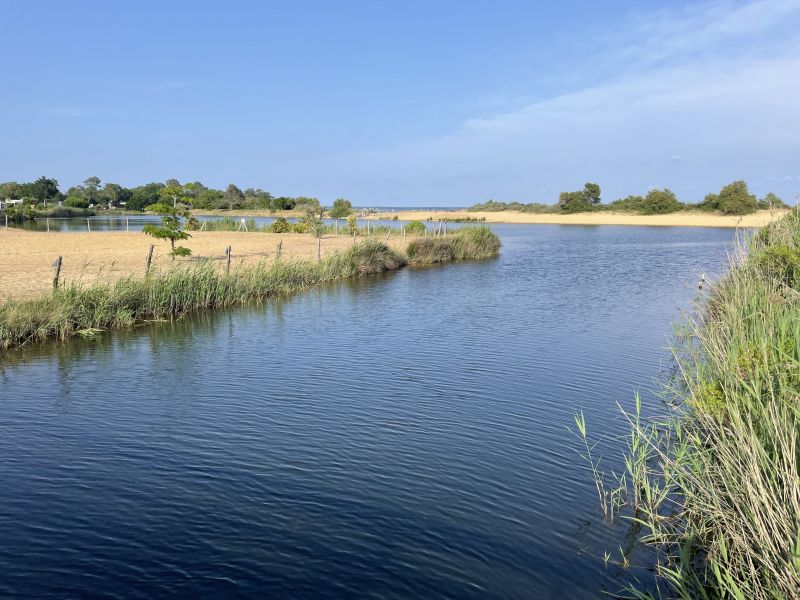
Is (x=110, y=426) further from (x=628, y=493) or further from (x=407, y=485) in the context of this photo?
(x=628, y=493)

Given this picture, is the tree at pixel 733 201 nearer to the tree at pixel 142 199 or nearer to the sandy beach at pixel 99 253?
→ the sandy beach at pixel 99 253

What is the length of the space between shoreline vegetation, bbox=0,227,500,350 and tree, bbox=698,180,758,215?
7336 cm

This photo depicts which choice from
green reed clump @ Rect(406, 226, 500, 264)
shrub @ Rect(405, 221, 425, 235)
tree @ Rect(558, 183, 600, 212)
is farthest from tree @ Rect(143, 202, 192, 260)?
tree @ Rect(558, 183, 600, 212)

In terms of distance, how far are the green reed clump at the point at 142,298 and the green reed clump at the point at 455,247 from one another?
1088 centimetres

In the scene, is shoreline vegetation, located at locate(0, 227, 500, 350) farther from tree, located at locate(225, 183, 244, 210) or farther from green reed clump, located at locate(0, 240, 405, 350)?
tree, located at locate(225, 183, 244, 210)

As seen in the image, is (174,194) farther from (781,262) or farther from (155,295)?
(781,262)

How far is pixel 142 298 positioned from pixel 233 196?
13634cm

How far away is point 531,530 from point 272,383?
24.4 feet

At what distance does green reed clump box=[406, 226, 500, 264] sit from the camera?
133ft

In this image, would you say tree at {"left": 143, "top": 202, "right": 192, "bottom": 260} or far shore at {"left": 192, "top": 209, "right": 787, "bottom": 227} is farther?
far shore at {"left": 192, "top": 209, "right": 787, "bottom": 227}

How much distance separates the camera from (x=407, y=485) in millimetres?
8492

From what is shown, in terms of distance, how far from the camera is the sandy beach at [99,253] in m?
24.7

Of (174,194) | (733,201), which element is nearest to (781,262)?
(174,194)

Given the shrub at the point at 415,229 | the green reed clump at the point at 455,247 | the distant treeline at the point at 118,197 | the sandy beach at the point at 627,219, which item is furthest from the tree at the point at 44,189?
the green reed clump at the point at 455,247
